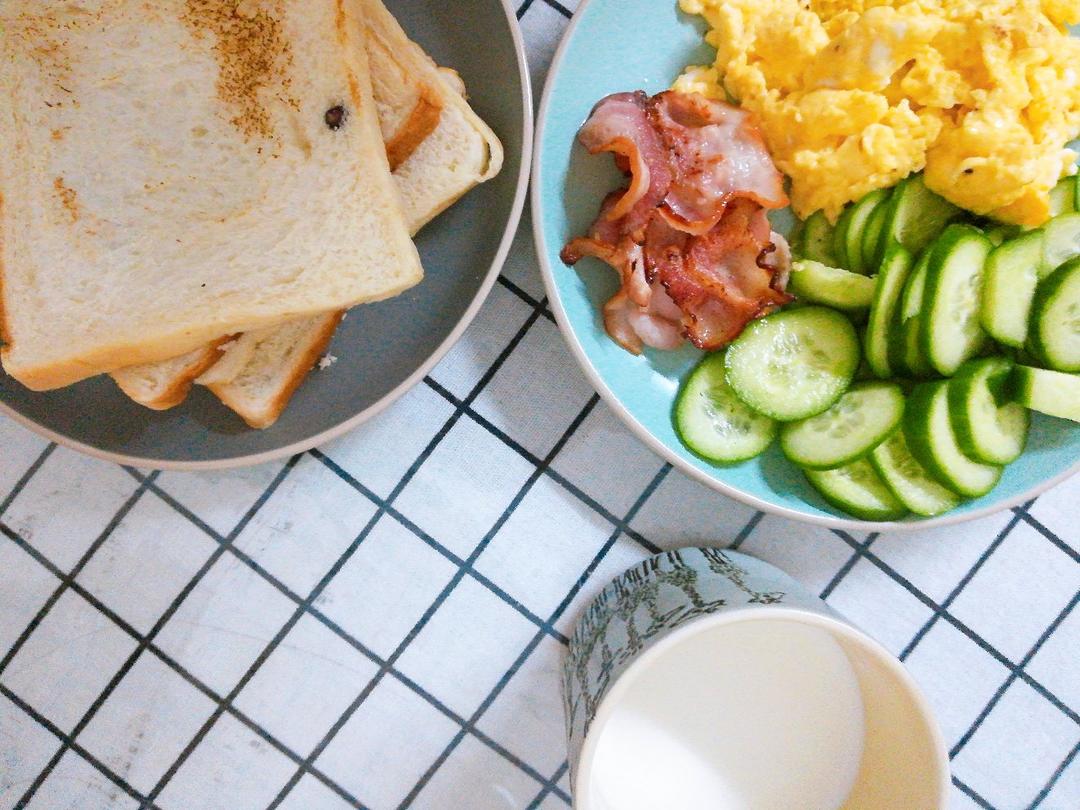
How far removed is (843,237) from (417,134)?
61 cm

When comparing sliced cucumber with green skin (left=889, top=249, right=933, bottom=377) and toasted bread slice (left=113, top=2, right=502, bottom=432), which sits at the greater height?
sliced cucumber with green skin (left=889, top=249, right=933, bottom=377)

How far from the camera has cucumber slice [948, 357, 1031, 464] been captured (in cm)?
112

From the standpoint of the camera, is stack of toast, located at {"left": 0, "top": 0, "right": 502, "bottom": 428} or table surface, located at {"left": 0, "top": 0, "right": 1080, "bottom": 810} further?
table surface, located at {"left": 0, "top": 0, "right": 1080, "bottom": 810}

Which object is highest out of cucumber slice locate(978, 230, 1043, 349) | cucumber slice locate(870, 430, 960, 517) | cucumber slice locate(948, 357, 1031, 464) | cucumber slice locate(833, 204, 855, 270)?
cucumber slice locate(978, 230, 1043, 349)

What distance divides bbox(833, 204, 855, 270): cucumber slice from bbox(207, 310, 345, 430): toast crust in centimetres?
72

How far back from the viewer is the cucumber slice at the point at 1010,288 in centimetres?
112

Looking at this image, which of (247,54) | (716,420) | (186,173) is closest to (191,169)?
(186,173)

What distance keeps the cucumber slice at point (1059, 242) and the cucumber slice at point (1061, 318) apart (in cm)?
4

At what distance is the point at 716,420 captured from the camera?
1.22m

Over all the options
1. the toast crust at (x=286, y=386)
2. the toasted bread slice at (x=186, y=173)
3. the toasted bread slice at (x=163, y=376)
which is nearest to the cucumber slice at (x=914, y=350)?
the toasted bread slice at (x=186, y=173)

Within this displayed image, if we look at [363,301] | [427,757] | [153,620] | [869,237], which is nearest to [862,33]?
[869,237]

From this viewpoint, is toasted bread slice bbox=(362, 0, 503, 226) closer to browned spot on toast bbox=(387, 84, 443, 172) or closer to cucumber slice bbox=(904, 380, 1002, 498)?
browned spot on toast bbox=(387, 84, 443, 172)

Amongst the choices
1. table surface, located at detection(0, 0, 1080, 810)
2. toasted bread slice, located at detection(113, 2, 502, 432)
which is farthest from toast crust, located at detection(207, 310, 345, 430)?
table surface, located at detection(0, 0, 1080, 810)

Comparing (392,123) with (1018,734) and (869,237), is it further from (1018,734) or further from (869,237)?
(1018,734)
